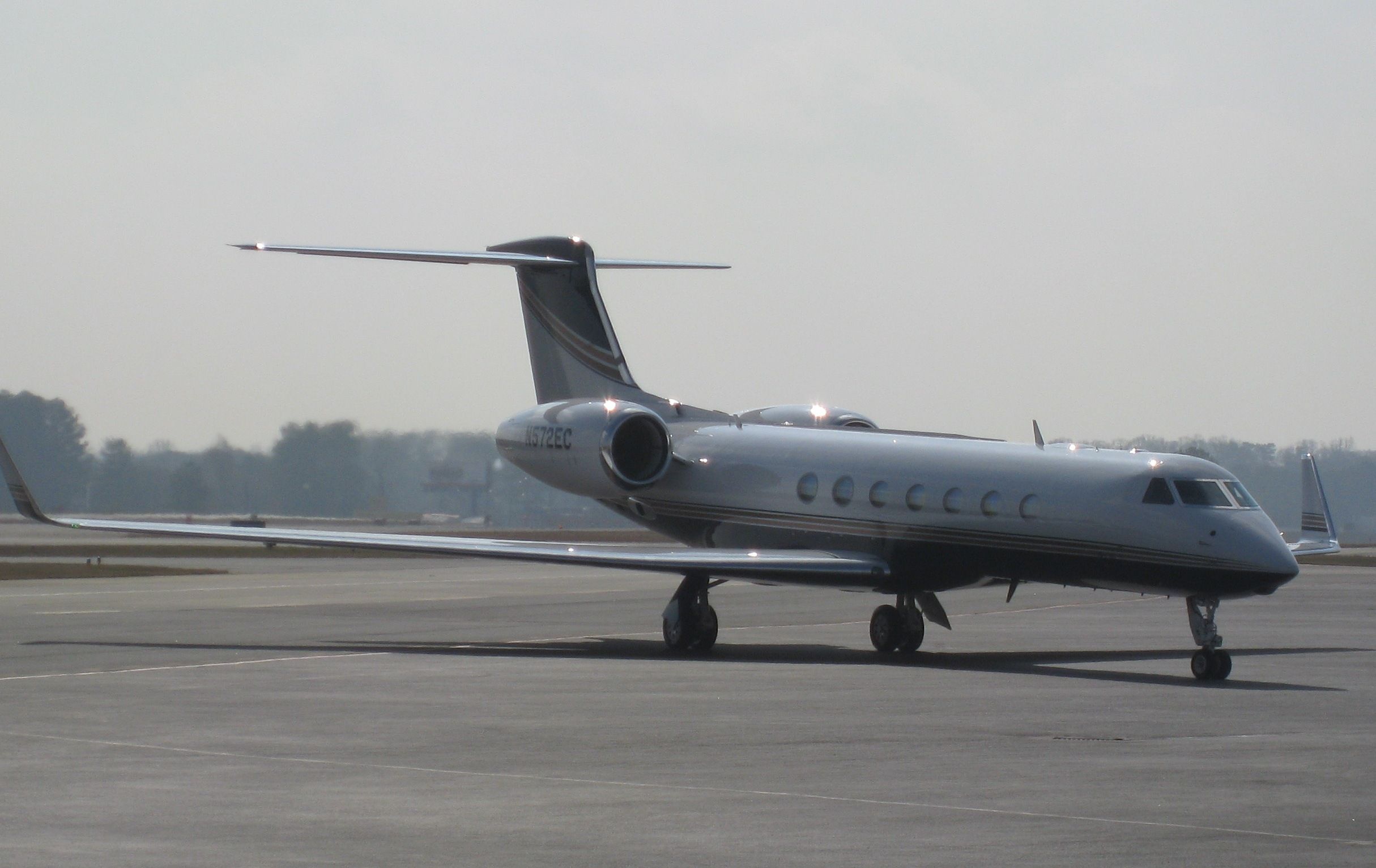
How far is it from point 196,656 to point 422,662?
102 inches

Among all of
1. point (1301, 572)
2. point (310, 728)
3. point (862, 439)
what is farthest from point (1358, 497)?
point (310, 728)

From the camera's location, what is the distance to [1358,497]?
118438mm

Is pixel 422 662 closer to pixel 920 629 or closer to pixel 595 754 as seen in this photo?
pixel 920 629

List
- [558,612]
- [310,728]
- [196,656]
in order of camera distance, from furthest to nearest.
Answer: [558,612] → [196,656] → [310,728]

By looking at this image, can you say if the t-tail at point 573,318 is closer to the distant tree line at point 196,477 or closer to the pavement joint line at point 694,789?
the pavement joint line at point 694,789

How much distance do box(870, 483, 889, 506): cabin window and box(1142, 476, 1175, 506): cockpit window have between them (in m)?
3.60

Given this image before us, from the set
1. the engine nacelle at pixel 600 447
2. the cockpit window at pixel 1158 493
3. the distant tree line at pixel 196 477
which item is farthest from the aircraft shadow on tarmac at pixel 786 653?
the distant tree line at pixel 196 477

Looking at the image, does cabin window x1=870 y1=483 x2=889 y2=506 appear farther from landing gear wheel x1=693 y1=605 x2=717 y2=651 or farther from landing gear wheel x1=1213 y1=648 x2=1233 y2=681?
landing gear wheel x1=1213 y1=648 x2=1233 y2=681

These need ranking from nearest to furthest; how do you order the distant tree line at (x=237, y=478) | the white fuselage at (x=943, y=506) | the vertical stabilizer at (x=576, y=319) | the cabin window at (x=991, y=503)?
the white fuselage at (x=943, y=506) < the cabin window at (x=991, y=503) < the vertical stabilizer at (x=576, y=319) < the distant tree line at (x=237, y=478)

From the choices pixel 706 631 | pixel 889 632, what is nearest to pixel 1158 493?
pixel 889 632

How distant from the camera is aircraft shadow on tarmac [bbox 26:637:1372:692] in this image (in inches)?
836

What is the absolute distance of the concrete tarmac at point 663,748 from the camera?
368 inches

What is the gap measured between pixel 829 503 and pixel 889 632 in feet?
6.09

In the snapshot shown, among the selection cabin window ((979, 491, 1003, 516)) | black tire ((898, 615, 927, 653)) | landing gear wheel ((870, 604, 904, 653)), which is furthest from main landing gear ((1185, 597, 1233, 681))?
landing gear wheel ((870, 604, 904, 653))
